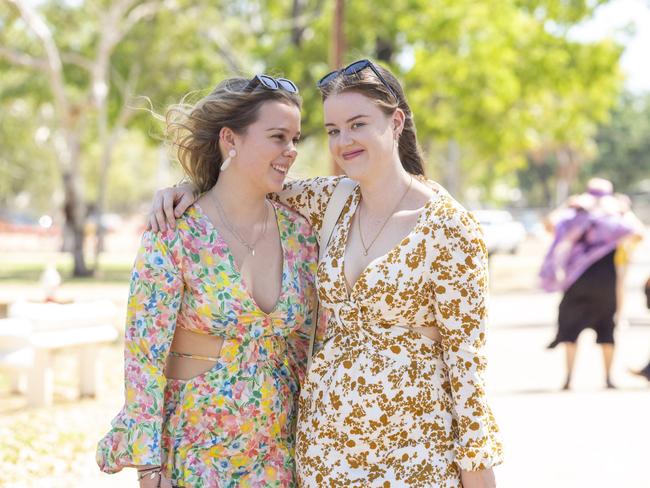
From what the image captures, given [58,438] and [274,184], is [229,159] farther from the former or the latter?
[58,438]

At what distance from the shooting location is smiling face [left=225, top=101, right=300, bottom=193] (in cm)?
318

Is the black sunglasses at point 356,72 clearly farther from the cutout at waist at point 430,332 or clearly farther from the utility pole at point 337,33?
the utility pole at point 337,33

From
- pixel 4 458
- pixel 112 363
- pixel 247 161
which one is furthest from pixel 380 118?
pixel 112 363

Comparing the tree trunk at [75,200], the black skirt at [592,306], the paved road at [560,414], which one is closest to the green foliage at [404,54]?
the tree trunk at [75,200]

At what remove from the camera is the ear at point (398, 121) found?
318 cm

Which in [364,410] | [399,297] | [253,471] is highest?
[399,297]

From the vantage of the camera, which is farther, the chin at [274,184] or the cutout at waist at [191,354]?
the chin at [274,184]

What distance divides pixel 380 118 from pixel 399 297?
0.55 metres

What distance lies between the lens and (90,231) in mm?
50562

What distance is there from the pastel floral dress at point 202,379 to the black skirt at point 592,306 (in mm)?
7543

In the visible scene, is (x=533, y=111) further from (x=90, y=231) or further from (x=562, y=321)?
(x=90, y=231)

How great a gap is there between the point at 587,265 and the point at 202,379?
26.2ft

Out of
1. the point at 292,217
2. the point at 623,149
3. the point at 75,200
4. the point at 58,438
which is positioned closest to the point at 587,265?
Result: the point at 58,438

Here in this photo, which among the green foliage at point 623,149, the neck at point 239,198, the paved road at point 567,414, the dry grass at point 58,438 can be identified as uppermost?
the green foliage at point 623,149
